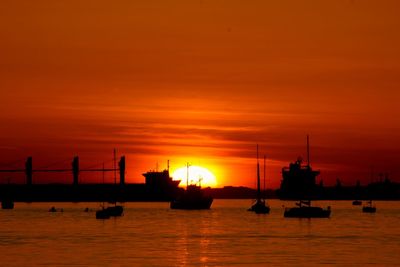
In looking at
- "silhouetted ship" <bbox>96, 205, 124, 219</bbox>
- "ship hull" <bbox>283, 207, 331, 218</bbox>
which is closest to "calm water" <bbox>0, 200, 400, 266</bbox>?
"ship hull" <bbox>283, 207, 331, 218</bbox>

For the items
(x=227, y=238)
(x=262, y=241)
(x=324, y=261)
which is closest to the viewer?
(x=324, y=261)

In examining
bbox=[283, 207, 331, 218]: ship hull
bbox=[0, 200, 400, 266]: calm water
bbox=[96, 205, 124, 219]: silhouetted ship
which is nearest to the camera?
bbox=[0, 200, 400, 266]: calm water

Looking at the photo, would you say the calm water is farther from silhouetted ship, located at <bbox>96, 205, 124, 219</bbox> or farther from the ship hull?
silhouetted ship, located at <bbox>96, 205, 124, 219</bbox>

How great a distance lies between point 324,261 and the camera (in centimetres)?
7044

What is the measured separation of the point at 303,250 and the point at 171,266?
19404 millimetres

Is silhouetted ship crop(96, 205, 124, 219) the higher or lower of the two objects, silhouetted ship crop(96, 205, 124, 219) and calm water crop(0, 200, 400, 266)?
the higher

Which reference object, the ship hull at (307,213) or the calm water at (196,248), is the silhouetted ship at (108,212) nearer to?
the ship hull at (307,213)

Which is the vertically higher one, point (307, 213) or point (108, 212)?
point (108, 212)

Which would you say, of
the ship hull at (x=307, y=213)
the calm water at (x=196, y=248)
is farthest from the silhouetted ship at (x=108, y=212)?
the calm water at (x=196, y=248)

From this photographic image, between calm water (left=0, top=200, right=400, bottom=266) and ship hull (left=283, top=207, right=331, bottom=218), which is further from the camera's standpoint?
ship hull (left=283, top=207, right=331, bottom=218)

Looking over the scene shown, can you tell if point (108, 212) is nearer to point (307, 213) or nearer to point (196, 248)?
point (307, 213)

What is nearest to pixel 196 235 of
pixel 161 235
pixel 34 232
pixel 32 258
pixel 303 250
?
pixel 161 235

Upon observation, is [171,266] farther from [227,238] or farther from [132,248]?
[227,238]

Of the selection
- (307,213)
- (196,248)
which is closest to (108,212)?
(307,213)
